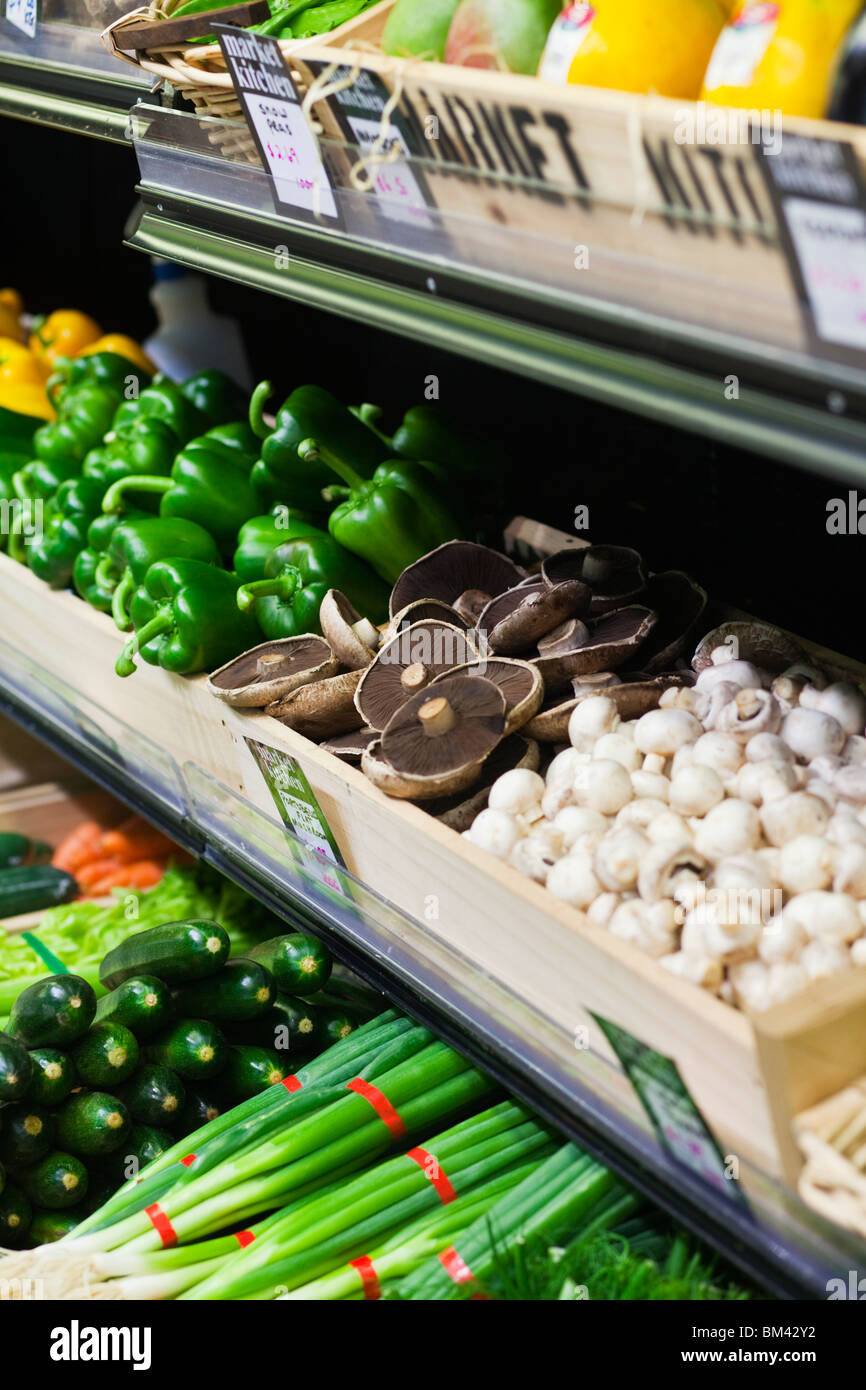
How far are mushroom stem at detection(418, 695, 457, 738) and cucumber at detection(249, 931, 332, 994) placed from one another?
566mm

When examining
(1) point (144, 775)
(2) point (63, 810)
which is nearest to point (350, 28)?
(1) point (144, 775)

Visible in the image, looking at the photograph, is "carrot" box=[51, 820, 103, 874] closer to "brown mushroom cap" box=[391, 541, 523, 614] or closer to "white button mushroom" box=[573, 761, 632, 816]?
"brown mushroom cap" box=[391, 541, 523, 614]

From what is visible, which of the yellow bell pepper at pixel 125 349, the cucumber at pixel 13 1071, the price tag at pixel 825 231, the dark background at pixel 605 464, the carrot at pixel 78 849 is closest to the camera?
the price tag at pixel 825 231

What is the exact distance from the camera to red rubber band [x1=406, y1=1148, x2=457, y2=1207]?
5.41 feet

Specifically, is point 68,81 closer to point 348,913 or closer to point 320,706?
point 320,706

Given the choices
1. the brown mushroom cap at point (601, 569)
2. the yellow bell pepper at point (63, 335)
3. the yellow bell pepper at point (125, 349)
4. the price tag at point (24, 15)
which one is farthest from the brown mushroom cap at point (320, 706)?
the yellow bell pepper at point (63, 335)

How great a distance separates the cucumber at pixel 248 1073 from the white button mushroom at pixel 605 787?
77 cm

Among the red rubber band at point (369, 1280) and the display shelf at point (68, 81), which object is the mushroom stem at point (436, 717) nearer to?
the red rubber band at point (369, 1280)

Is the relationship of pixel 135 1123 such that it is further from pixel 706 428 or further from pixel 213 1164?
pixel 706 428

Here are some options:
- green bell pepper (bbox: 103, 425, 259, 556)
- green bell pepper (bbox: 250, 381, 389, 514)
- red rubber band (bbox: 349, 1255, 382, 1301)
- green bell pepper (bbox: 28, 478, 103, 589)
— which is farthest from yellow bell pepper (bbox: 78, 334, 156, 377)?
red rubber band (bbox: 349, 1255, 382, 1301)

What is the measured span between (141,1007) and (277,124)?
1.26m

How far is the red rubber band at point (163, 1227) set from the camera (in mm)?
1689
